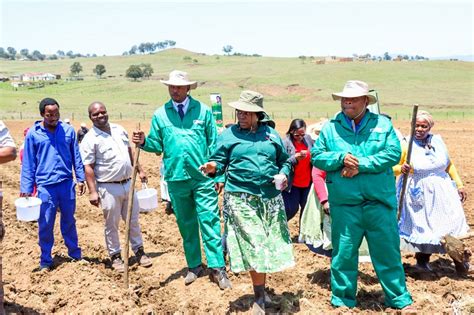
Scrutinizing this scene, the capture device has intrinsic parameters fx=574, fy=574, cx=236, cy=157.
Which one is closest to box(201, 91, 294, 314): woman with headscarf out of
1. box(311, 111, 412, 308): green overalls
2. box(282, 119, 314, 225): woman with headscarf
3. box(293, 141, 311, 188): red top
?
box(311, 111, 412, 308): green overalls

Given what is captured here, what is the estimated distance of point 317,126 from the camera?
8.02 m

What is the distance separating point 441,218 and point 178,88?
3.32 meters

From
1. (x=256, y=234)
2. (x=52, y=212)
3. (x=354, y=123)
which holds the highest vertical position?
(x=354, y=123)

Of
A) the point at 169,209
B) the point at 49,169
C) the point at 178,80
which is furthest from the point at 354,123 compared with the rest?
the point at 169,209

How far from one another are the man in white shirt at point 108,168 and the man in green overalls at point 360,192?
2647 mm

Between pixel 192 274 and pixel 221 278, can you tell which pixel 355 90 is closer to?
pixel 221 278

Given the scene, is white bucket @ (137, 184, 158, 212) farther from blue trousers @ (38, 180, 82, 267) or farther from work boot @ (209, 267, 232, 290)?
work boot @ (209, 267, 232, 290)

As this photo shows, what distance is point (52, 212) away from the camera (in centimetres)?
695

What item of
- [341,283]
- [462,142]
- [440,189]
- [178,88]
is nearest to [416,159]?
[440,189]

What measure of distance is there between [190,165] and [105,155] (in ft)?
3.94

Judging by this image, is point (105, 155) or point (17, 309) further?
point (105, 155)

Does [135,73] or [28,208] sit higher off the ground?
[135,73]

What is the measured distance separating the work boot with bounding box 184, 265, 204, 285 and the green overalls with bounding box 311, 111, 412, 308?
175 cm

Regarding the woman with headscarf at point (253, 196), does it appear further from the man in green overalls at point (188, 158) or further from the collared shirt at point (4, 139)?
the collared shirt at point (4, 139)
